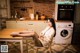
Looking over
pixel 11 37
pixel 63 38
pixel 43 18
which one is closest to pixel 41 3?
pixel 43 18

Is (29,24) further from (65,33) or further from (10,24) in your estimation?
(65,33)

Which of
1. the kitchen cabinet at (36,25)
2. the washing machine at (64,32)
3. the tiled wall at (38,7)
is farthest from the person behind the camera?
the tiled wall at (38,7)

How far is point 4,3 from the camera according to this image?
4.68 metres

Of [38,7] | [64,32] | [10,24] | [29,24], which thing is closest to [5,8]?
[10,24]

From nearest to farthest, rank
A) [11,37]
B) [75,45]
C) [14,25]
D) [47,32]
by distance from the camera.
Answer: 1. [11,37]
2. [47,32]
3. [75,45]
4. [14,25]

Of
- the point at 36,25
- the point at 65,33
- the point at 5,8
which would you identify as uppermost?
the point at 5,8

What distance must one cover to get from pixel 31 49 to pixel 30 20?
3.57 ft

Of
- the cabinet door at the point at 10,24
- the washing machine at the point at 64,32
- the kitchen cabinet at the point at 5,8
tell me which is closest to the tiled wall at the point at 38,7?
the kitchen cabinet at the point at 5,8

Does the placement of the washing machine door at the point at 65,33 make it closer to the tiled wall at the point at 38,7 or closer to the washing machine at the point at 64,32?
the washing machine at the point at 64,32

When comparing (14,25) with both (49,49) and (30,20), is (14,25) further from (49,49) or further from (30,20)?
(49,49)

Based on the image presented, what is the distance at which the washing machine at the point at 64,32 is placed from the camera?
427cm

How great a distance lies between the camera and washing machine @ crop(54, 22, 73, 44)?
4273mm

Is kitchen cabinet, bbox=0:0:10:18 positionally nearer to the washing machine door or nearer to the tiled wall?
the tiled wall

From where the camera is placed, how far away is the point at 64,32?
14.2 feet
